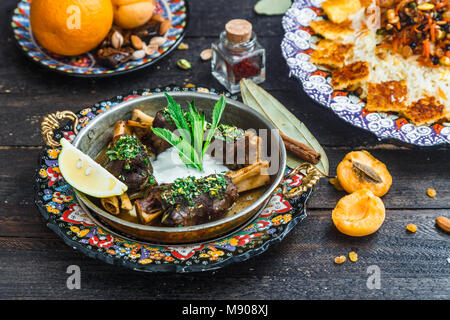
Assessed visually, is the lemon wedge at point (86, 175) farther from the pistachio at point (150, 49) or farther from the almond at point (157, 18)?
the almond at point (157, 18)

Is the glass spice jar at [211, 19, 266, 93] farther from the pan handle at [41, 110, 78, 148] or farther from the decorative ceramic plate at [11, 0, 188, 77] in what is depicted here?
the pan handle at [41, 110, 78, 148]

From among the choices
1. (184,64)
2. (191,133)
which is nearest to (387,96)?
(191,133)

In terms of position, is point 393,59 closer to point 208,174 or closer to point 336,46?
point 336,46

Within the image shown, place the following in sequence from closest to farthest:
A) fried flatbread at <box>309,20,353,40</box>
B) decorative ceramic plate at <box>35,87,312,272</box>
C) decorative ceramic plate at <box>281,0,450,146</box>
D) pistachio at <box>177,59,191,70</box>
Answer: decorative ceramic plate at <box>35,87,312,272</box>, decorative ceramic plate at <box>281,0,450,146</box>, fried flatbread at <box>309,20,353,40</box>, pistachio at <box>177,59,191,70</box>

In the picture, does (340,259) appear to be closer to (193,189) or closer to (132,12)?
(193,189)

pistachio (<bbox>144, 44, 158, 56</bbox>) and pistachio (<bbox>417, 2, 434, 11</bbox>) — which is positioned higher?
pistachio (<bbox>417, 2, 434, 11</bbox>)

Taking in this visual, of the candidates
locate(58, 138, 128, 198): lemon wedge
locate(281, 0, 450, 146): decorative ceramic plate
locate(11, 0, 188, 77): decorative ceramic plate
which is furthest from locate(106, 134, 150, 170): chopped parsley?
locate(281, 0, 450, 146): decorative ceramic plate
